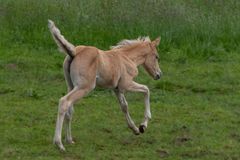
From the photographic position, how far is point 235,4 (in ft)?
50.2

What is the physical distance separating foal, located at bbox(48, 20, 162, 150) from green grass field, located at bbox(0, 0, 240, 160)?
35cm

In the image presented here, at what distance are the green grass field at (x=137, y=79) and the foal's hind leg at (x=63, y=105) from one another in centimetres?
14

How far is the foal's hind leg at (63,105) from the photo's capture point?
7887mm

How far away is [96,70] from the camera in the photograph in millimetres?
8125

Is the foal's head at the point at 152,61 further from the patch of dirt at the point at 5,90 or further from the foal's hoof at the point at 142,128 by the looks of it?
the patch of dirt at the point at 5,90

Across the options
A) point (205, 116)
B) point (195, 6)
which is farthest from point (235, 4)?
point (205, 116)

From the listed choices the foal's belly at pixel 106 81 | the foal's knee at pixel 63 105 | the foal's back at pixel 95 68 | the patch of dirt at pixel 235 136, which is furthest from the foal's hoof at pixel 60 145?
the patch of dirt at pixel 235 136

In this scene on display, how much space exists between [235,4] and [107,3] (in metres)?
A: 2.71

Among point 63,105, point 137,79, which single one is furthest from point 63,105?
point 137,79

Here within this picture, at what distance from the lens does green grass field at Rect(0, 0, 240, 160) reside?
836 cm

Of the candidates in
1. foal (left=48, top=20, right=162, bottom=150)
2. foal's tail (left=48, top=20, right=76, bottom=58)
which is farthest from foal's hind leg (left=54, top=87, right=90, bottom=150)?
foal's tail (left=48, top=20, right=76, bottom=58)

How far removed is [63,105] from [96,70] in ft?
1.78

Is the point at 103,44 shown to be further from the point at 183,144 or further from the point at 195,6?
the point at 183,144

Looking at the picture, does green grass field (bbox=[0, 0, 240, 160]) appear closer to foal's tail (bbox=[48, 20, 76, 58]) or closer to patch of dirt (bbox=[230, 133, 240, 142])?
patch of dirt (bbox=[230, 133, 240, 142])
